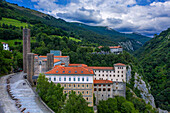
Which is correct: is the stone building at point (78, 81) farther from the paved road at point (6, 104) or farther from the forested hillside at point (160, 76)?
the forested hillside at point (160, 76)

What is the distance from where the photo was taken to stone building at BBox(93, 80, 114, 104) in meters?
43.2

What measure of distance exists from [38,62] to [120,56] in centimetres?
3698

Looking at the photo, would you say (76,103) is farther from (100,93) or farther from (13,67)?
(13,67)

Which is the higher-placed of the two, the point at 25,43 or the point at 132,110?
the point at 25,43

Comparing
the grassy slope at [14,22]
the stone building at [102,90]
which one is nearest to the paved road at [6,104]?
the stone building at [102,90]

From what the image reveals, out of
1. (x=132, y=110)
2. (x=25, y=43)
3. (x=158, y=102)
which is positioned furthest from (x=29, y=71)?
(x=158, y=102)

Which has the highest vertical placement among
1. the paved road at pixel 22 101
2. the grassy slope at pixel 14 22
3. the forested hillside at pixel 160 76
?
the grassy slope at pixel 14 22

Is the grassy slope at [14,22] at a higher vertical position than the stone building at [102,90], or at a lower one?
higher

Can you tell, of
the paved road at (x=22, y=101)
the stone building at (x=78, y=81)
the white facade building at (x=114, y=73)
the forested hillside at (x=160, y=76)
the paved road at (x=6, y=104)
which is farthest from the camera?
the forested hillside at (x=160, y=76)

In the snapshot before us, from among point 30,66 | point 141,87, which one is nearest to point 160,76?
point 141,87

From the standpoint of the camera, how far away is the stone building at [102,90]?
4316 cm

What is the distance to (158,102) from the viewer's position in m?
69.6

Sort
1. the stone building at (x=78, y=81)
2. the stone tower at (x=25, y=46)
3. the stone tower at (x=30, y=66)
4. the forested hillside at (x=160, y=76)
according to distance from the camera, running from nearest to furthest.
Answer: the stone building at (x=78, y=81) → the stone tower at (x=30, y=66) → the stone tower at (x=25, y=46) → the forested hillside at (x=160, y=76)

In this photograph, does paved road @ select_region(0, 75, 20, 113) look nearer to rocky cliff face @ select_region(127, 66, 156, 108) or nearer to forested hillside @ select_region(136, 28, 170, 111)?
rocky cliff face @ select_region(127, 66, 156, 108)
